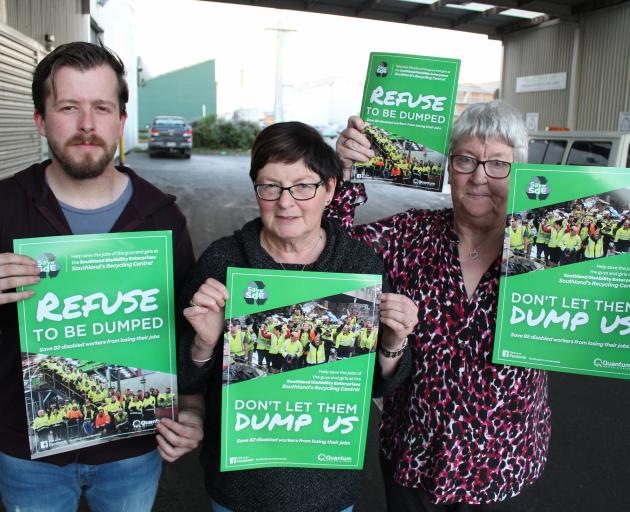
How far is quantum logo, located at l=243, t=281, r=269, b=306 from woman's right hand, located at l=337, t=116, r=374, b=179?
0.68m

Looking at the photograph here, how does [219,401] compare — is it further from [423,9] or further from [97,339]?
[423,9]

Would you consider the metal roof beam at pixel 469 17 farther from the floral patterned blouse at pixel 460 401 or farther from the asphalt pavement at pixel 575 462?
the floral patterned blouse at pixel 460 401

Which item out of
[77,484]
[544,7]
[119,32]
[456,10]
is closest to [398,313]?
[77,484]

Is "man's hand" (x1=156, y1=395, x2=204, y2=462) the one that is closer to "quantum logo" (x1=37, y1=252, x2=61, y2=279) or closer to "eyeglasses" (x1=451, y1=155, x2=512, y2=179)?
"quantum logo" (x1=37, y1=252, x2=61, y2=279)

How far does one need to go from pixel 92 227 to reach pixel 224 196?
13831 millimetres

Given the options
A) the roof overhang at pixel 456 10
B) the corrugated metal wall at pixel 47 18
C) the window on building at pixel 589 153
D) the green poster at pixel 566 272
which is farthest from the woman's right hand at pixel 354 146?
the roof overhang at pixel 456 10

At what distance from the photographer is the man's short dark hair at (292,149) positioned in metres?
1.63

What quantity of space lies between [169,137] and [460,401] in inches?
1064

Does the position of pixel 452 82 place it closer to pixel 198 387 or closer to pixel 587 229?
pixel 587 229

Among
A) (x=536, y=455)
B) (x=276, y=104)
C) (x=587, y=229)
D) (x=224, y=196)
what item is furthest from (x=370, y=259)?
(x=276, y=104)

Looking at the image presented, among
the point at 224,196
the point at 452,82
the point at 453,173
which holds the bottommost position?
the point at 224,196

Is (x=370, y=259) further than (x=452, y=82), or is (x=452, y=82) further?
(x=452, y=82)

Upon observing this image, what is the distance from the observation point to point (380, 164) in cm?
210

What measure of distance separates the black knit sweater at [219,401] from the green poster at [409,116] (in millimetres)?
463
